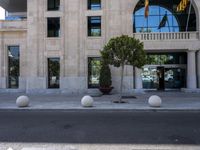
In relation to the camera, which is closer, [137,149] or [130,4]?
[137,149]

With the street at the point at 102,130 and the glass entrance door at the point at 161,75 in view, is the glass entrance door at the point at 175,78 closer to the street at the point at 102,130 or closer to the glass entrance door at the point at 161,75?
the glass entrance door at the point at 161,75

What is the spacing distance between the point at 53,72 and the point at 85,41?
188 inches

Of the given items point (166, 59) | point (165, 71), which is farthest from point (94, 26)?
point (165, 71)

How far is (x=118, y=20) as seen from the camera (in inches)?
1135

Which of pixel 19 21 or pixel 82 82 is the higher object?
pixel 19 21

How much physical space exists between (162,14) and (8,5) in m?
20.7

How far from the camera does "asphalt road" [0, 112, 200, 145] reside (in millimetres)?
8727

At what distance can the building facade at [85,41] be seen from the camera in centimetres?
2827

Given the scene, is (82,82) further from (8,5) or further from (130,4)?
(8,5)

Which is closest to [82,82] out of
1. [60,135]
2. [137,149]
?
[60,135]

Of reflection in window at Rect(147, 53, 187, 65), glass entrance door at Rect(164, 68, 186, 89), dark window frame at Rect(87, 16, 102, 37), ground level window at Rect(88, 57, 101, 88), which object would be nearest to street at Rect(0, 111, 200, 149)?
ground level window at Rect(88, 57, 101, 88)

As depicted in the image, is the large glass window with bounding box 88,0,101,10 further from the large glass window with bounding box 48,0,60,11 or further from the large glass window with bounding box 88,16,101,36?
the large glass window with bounding box 48,0,60,11

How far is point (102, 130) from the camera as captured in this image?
33.6 feet

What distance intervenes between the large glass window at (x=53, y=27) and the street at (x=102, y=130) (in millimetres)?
18075
